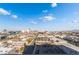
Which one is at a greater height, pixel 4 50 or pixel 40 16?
pixel 40 16

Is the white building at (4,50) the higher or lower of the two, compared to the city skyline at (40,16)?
lower

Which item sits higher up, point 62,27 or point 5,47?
point 62,27

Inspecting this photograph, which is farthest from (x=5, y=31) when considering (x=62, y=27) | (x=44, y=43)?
(x=62, y=27)

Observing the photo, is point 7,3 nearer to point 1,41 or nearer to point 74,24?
point 1,41

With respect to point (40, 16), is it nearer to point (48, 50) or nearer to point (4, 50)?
point (48, 50)

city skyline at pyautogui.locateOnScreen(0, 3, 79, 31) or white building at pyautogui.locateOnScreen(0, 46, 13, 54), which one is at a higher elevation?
city skyline at pyautogui.locateOnScreen(0, 3, 79, 31)

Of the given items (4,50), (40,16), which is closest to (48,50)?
(40,16)

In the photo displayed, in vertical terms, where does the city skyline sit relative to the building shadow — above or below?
above

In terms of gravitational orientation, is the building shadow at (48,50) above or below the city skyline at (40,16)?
below
